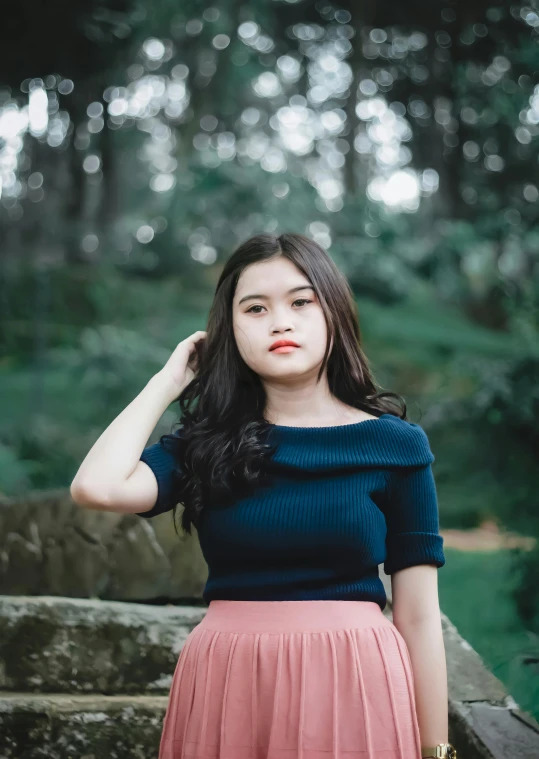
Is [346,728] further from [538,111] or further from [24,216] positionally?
[24,216]

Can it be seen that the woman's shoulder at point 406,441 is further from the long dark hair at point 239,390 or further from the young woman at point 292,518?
the long dark hair at point 239,390

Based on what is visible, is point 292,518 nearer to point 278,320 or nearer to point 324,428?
point 324,428

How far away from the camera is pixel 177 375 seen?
5.73 feet

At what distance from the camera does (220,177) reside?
19.4ft

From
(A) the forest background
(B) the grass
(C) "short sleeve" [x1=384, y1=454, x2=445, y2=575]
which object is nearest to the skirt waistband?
(C) "short sleeve" [x1=384, y1=454, x2=445, y2=575]

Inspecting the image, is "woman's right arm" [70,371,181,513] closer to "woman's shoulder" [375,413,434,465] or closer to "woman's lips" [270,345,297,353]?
"woman's lips" [270,345,297,353]

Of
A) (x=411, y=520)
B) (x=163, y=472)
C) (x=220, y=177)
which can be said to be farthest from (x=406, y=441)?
(x=220, y=177)

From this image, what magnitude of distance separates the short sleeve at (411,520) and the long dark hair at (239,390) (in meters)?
0.20

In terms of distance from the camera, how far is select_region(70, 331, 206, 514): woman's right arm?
152 centimetres

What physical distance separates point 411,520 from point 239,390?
460 millimetres

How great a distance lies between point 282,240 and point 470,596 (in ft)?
9.24

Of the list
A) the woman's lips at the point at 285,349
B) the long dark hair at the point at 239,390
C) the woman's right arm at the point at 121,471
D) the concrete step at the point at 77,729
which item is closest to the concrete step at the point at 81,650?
the concrete step at the point at 77,729

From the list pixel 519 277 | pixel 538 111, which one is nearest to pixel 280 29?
pixel 538 111

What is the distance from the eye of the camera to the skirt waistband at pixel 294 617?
144cm
